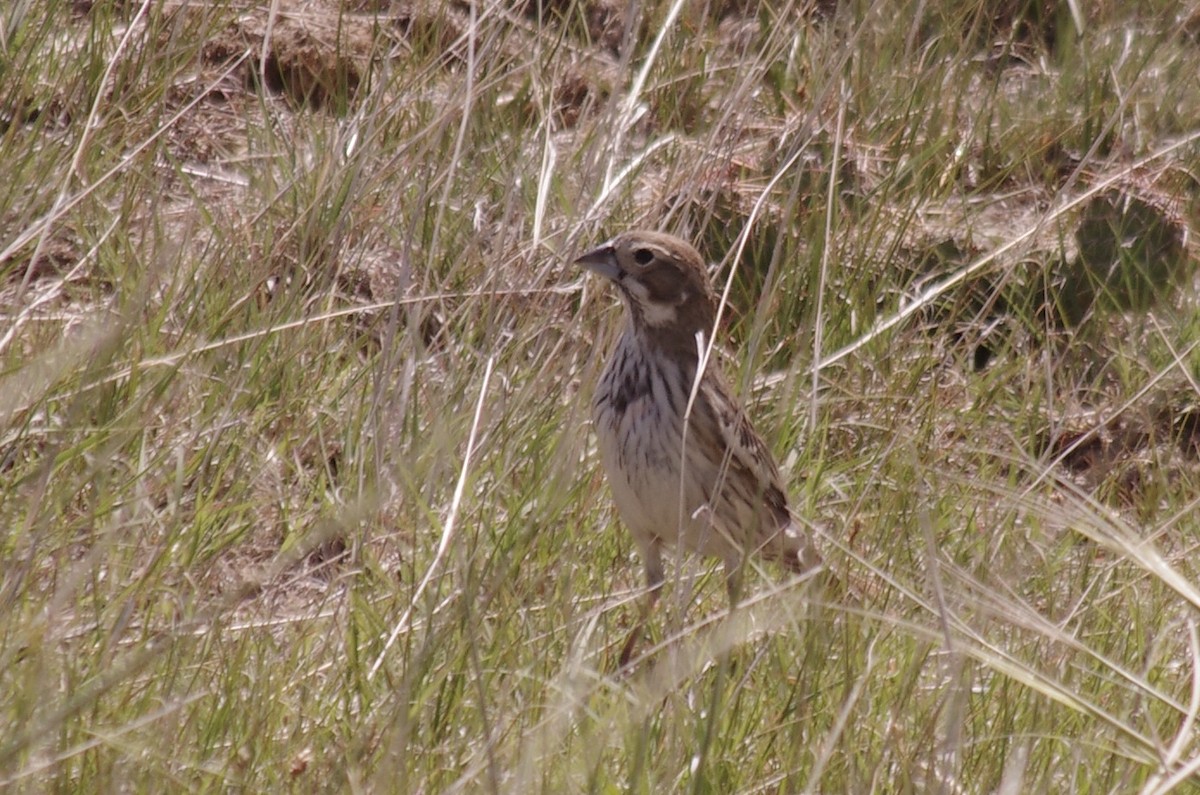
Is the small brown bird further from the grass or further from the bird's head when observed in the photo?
the grass

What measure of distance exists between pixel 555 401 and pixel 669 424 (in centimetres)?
33

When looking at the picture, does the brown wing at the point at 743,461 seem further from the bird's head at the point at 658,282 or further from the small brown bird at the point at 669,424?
the bird's head at the point at 658,282

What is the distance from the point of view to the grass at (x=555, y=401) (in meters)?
3.75

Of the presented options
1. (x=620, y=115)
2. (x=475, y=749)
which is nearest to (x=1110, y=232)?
(x=620, y=115)

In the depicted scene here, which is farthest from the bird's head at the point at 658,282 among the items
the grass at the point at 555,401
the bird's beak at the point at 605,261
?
the grass at the point at 555,401

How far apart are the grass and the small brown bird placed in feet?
0.43

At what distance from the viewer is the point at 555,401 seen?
17.3 ft

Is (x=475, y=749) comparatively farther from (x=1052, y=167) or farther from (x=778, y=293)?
(x=1052, y=167)

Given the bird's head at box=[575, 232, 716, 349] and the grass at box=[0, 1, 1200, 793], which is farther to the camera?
the bird's head at box=[575, 232, 716, 349]

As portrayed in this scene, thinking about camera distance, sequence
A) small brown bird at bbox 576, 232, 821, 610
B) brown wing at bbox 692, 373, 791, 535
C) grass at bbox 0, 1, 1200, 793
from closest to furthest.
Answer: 1. grass at bbox 0, 1, 1200, 793
2. small brown bird at bbox 576, 232, 821, 610
3. brown wing at bbox 692, 373, 791, 535

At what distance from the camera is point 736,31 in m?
7.41

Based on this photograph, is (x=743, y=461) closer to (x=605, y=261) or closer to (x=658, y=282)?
(x=658, y=282)

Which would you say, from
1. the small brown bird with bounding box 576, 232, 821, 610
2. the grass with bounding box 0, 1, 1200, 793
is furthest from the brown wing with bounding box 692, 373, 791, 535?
the grass with bounding box 0, 1, 1200, 793

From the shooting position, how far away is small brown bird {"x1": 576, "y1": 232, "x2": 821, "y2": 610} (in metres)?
5.07
